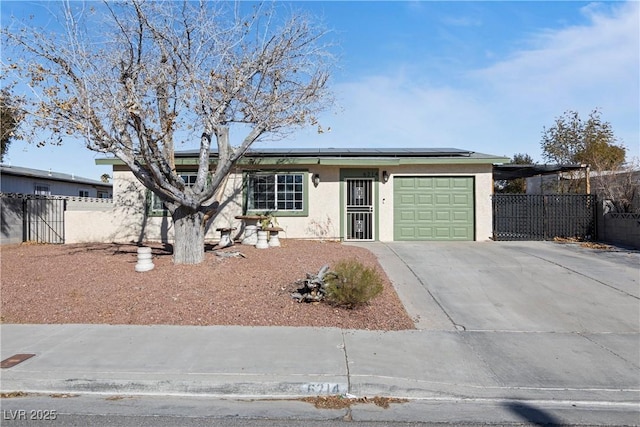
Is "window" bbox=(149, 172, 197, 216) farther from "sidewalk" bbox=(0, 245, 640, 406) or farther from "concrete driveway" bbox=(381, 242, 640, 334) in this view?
"sidewalk" bbox=(0, 245, 640, 406)

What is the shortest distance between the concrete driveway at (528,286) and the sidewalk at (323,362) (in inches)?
22.0

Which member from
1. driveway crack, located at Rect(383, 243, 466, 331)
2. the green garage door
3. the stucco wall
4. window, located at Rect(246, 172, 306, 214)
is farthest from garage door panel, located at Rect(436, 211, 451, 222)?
window, located at Rect(246, 172, 306, 214)

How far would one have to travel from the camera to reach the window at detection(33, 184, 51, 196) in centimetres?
2679

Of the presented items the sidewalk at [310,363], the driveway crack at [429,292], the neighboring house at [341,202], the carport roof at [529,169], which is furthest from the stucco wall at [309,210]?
the sidewalk at [310,363]

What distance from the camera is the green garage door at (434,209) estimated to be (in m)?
15.1

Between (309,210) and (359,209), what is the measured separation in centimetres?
174

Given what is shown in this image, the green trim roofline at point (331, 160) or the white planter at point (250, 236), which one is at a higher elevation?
the green trim roofline at point (331, 160)

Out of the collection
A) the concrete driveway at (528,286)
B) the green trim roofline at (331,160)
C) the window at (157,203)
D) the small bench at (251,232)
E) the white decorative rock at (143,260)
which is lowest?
the concrete driveway at (528,286)

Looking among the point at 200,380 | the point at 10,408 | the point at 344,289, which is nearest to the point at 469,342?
the point at 344,289

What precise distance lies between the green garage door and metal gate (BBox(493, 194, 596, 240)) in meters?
1.42

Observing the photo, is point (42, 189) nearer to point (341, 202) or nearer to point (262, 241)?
point (262, 241)

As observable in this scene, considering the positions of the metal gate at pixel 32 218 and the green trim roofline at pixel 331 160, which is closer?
the green trim roofline at pixel 331 160

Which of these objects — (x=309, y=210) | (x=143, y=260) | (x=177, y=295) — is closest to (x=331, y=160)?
(x=309, y=210)

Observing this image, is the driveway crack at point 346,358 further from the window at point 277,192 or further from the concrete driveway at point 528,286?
the window at point 277,192
